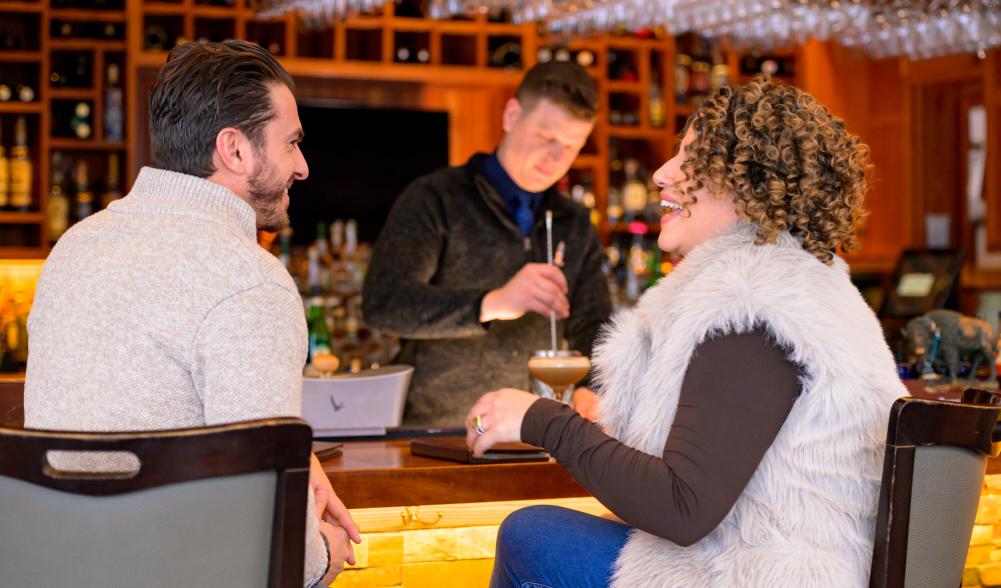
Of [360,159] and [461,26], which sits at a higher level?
[461,26]

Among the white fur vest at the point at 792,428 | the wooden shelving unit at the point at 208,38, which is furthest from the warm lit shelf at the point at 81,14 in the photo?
the white fur vest at the point at 792,428

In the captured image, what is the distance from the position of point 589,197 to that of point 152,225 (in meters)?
5.12

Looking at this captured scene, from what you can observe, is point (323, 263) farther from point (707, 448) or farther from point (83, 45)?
point (707, 448)

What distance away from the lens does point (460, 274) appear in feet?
11.4

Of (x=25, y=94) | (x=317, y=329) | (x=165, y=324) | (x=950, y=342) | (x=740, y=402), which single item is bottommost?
(x=317, y=329)

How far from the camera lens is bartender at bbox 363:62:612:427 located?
339cm

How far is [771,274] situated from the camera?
168 cm

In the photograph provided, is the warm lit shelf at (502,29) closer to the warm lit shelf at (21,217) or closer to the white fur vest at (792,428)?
the warm lit shelf at (21,217)

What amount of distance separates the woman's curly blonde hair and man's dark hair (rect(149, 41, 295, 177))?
0.63 meters

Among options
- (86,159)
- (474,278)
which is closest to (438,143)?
(86,159)

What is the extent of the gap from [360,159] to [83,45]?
4.70 ft

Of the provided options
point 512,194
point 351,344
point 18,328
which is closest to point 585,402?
point 512,194

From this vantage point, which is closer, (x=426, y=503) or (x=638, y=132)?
(x=426, y=503)

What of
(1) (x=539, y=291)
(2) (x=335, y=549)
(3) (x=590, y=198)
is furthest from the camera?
(3) (x=590, y=198)
